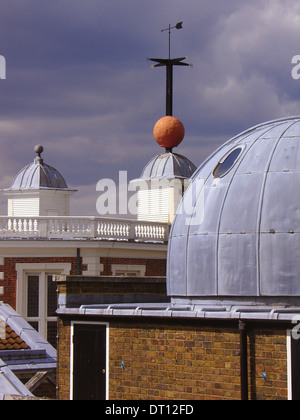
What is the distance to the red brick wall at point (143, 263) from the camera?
1346 inches

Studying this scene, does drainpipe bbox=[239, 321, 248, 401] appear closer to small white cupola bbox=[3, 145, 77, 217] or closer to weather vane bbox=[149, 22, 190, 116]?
small white cupola bbox=[3, 145, 77, 217]

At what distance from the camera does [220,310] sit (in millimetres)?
17391

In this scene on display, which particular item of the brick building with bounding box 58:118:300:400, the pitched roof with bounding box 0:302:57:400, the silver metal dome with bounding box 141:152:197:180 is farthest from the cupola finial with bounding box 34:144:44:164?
the brick building with bounding box 58:118:300:400

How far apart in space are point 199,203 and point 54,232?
1543cm

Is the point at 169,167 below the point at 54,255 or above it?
above

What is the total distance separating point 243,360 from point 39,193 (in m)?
23.8

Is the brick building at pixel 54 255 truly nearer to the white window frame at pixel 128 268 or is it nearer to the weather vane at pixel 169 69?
the white window frame at pixel 128 268

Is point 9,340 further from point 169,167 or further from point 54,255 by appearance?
point 169,167

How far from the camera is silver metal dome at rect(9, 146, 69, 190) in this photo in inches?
1513

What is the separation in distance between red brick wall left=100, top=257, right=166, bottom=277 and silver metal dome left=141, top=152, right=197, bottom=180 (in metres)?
5.05

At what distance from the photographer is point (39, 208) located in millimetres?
38375

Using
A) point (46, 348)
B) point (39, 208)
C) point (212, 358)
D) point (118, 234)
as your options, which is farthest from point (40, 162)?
point (212, 358)

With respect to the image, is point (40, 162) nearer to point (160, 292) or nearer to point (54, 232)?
point (54, 232)

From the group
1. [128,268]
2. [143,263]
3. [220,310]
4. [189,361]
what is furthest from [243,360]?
[143,263]
